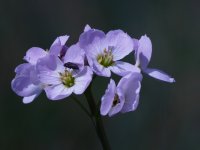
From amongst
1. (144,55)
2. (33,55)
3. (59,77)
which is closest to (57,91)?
(59,77)

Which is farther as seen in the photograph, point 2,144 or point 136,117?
point 136,117

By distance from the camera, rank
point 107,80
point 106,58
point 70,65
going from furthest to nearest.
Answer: point 107,80
point 106,58
point 70,65

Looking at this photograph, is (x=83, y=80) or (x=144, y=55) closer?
(x=83, y=80)

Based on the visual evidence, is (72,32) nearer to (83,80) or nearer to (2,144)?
(2,144)

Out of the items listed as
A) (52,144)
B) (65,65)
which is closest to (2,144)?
(52,144)

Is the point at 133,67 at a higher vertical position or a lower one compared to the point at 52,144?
higher

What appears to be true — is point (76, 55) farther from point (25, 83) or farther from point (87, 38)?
point (25, 83)

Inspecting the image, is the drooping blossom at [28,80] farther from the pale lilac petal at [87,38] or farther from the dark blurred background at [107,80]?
the dark blurred background at [107,80]
